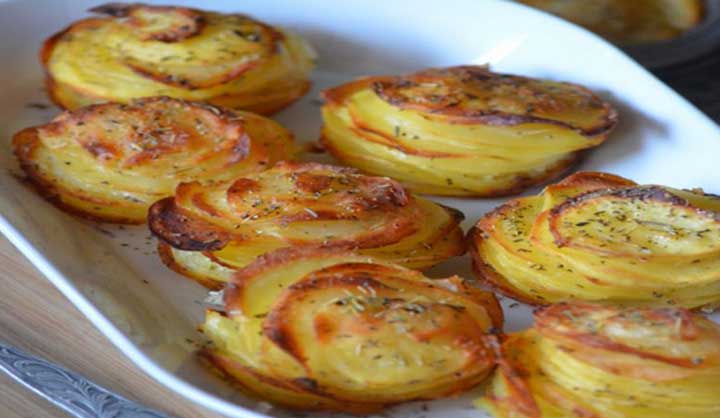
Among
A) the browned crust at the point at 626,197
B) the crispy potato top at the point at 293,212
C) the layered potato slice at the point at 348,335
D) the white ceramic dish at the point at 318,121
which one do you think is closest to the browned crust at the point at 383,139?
the white ceramic dish at the point at 318,121

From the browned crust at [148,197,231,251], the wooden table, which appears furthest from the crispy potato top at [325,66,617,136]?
the wooden table

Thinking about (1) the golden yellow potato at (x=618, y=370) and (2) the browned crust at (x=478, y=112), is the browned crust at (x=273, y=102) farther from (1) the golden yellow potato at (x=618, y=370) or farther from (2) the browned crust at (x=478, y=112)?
(1) the golden yellow potato at (x=618, y=370)

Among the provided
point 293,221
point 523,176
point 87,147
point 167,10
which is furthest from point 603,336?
point 167,10

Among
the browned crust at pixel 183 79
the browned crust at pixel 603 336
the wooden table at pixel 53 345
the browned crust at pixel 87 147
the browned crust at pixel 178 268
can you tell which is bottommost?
the wooden table at pixel 53 345

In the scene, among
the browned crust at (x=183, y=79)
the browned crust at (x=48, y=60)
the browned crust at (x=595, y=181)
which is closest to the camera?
the browned crust at (x=595, y=181)

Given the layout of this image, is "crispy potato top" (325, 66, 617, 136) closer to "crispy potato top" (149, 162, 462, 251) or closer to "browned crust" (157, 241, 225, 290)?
"crispy potato top" (149, 162, 462, 251)

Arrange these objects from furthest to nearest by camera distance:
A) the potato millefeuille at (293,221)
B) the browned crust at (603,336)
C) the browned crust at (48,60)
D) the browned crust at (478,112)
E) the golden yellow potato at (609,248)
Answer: the browned crust at (48,60) < the browned crust at (478,112) < the potato millefeuille at (293,221) < the golden yellow potato at (609,248) < the browned crust at (603,336)
